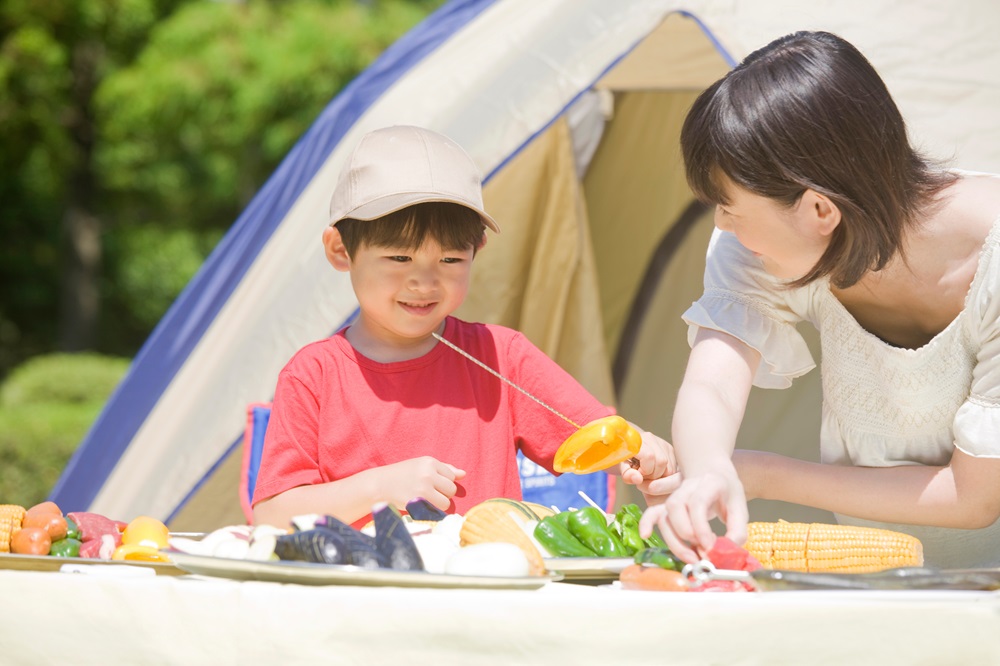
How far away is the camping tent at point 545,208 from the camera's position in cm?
208

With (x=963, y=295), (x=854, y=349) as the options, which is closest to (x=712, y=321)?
(x=854, y=349)

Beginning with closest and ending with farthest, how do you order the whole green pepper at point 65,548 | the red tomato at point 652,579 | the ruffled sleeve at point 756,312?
the red tomato at point 652,579
the whole green pepper at point 65,548
the ruffled sleeve at point 756,312

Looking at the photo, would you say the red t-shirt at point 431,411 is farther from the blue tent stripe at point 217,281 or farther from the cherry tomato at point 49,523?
the blue tent stripe at point 217,281

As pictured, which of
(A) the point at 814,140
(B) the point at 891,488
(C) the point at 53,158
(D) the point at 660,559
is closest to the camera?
(D) the point at 660,559

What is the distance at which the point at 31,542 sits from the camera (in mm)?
1248

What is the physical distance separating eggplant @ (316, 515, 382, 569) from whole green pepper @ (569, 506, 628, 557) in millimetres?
252

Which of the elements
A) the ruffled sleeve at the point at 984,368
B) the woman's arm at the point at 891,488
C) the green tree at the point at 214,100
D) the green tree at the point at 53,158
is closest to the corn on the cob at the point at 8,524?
the woman's arm at the point at 891,488

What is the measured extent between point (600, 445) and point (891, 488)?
38cm

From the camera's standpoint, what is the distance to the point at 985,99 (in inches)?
79.2

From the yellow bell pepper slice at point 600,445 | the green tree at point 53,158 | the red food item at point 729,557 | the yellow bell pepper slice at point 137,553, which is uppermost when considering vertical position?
the green tree at point 53,158

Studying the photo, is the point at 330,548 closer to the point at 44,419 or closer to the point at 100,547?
the point at 100,547

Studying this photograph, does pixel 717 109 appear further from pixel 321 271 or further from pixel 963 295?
pixel 321 271

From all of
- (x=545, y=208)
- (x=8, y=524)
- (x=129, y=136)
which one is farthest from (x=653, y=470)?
(x=129, y=136)

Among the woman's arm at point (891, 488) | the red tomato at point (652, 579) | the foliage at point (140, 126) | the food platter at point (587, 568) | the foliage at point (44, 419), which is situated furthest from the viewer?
the foliage at point (140, 126)
